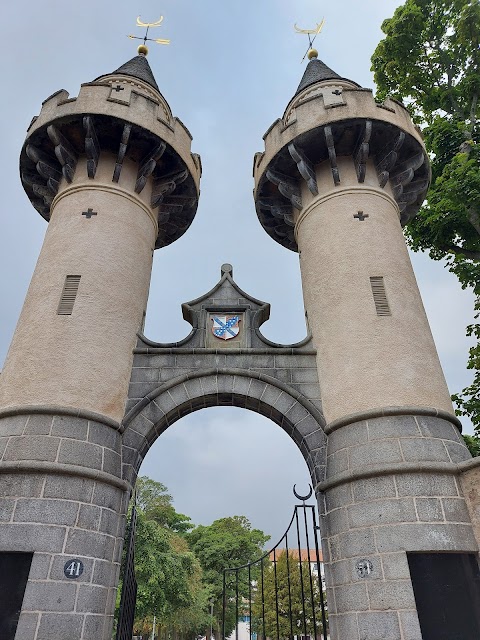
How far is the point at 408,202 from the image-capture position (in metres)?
10.6

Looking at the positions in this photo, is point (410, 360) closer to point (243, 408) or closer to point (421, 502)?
point (421, 502)

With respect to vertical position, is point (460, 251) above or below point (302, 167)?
Result: above

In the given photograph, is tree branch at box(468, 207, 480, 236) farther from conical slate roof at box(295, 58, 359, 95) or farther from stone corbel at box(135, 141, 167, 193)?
stone corbel at box(135, 141, 167, 193)

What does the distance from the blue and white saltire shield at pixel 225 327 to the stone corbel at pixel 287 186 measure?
9.74 feet

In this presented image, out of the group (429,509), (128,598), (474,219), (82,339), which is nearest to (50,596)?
(128,598)

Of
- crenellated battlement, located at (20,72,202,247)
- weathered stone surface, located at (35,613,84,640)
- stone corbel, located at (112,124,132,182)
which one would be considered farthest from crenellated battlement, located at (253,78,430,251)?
weathered stone surface, located at (35,613,84,640)

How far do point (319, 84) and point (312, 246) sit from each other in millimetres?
5904

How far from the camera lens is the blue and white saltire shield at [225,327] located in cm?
864

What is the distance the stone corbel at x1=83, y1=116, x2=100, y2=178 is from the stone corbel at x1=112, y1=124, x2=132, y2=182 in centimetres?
43

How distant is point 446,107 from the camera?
13055 mm

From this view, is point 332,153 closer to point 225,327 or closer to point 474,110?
point 225,327

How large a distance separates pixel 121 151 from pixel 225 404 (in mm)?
5409

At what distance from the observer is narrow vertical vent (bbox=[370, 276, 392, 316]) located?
7.83m

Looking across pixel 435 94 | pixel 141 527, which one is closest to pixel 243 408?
pixel 435 94
